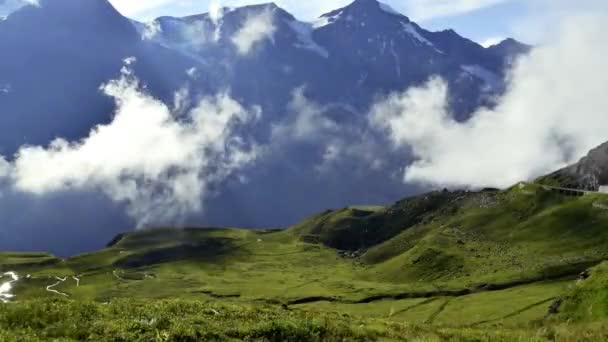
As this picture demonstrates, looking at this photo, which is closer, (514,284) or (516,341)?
(516,341)

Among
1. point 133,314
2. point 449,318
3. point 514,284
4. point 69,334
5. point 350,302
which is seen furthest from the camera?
point 350,302

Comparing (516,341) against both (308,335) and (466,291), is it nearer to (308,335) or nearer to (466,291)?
(308,335)

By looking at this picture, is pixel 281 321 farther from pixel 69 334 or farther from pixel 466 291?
pixel 466 291

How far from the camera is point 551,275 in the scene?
185m

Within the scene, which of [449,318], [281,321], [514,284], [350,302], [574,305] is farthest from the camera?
[350,302]

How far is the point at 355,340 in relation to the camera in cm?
2448

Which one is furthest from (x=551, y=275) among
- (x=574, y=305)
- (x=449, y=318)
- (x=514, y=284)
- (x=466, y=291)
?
(x=574, y=305)

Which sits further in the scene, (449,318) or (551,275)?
(551,275)

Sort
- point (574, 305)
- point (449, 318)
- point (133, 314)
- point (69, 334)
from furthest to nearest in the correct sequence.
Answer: point (449, 318) < point (574, 305) < point (133, 314) < point (69, 334)

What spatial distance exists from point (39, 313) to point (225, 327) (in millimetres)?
8244

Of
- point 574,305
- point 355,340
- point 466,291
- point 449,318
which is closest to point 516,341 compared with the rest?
point 355,340

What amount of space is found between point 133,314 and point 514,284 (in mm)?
174906

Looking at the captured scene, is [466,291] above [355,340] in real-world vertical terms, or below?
below

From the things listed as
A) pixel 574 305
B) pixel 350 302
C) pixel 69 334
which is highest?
pixel 69 334
